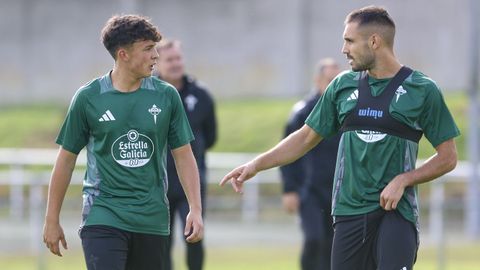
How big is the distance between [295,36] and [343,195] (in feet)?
53.1

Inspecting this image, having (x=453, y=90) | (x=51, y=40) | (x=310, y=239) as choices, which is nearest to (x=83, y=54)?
(x=51, y=40)

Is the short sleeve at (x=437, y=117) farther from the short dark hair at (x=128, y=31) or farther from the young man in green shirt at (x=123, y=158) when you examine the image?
the short dark hair at (x=128, y=31)

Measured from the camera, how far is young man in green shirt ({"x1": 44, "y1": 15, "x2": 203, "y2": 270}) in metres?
6.93

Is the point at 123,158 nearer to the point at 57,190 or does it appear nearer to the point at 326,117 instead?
the point at 57,190

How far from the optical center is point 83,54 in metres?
25.8

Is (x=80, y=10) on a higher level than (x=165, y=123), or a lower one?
higher

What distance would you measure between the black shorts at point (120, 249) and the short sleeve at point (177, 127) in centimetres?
58

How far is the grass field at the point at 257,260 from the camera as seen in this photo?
45.1 ft

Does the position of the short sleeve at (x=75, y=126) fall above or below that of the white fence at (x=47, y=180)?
above

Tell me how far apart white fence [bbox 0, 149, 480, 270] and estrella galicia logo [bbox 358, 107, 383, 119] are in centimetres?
636

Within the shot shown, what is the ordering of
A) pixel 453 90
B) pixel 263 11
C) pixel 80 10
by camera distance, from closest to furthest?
1. pixel 453 90
2. pixel 263 11
3. pixel 80 10

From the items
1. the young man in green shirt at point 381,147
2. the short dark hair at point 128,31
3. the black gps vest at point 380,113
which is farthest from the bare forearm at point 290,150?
the short dark hair at point 128,31

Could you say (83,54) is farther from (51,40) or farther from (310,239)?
(310,239)

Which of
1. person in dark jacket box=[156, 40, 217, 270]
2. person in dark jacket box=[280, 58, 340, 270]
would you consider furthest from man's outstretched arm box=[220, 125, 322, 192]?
person in dark jacket box=[280, 58, 340, 270]
